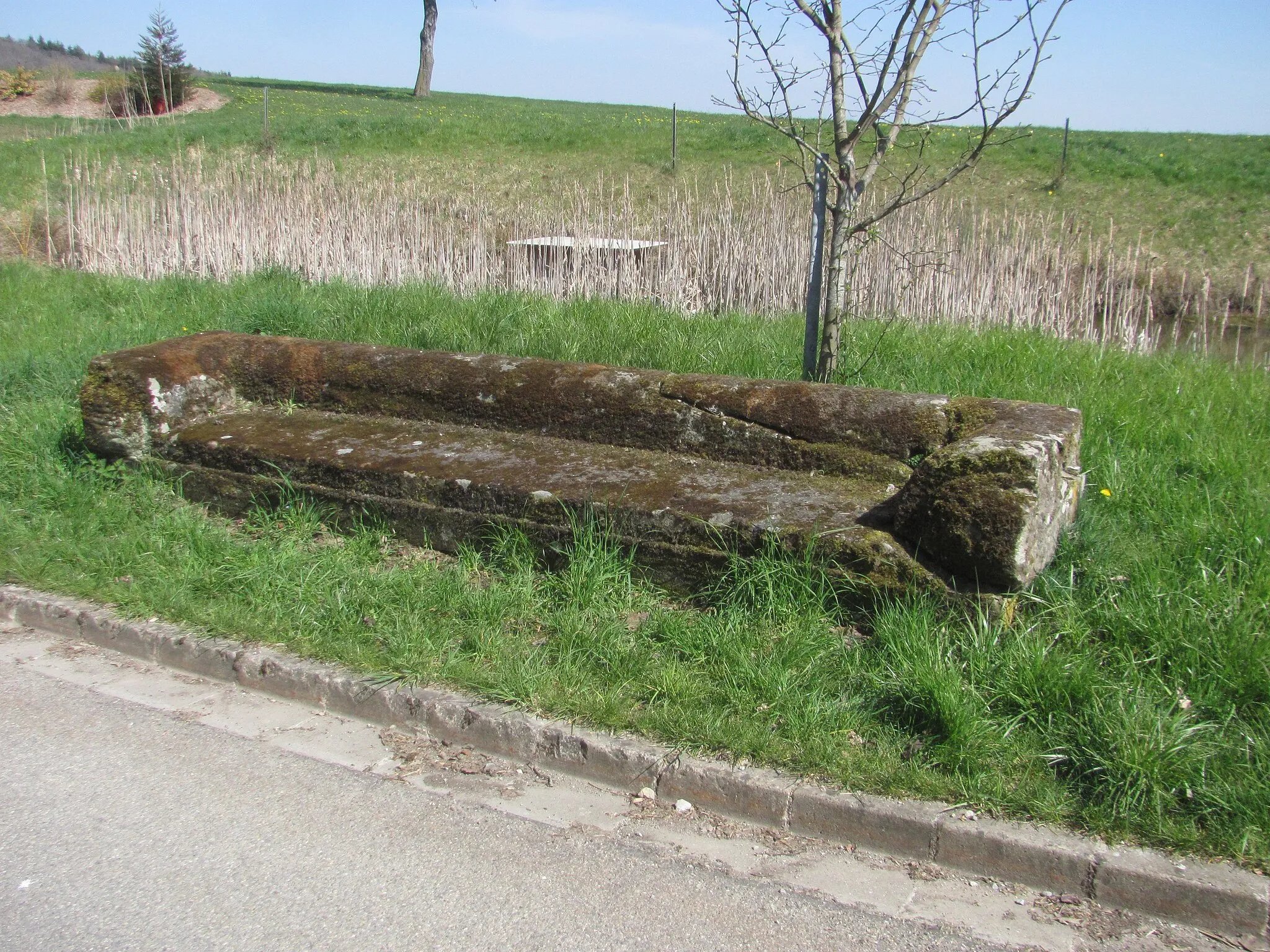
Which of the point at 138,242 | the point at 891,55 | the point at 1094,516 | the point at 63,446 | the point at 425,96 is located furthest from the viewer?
the point at 425,96

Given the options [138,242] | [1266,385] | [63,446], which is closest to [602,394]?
[63,446]

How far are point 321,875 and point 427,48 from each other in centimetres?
4856

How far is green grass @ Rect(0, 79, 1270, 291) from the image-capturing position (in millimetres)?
22438

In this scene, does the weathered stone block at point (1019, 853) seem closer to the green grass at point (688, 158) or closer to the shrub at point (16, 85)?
the green grass at point (688, 158)

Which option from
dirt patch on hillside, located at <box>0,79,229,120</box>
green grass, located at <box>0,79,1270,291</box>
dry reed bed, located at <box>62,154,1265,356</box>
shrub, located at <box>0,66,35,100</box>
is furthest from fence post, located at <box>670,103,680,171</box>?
shrub, located at <box>0,66,35,100</box>

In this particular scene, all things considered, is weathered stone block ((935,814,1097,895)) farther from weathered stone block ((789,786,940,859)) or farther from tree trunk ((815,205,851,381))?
tree trunk ((815,205,851,381))

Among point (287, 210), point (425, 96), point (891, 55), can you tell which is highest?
point (425, 96)

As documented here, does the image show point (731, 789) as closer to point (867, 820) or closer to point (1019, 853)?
point (867, 820)

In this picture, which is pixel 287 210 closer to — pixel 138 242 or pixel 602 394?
pixel 138 242

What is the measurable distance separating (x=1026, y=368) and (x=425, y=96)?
4465cm

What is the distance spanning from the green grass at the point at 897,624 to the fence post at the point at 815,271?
0.64 meters

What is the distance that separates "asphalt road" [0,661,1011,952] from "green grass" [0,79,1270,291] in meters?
17.4

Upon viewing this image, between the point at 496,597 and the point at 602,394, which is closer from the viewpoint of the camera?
the point at 496,597

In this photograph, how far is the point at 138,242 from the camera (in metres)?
13.0
